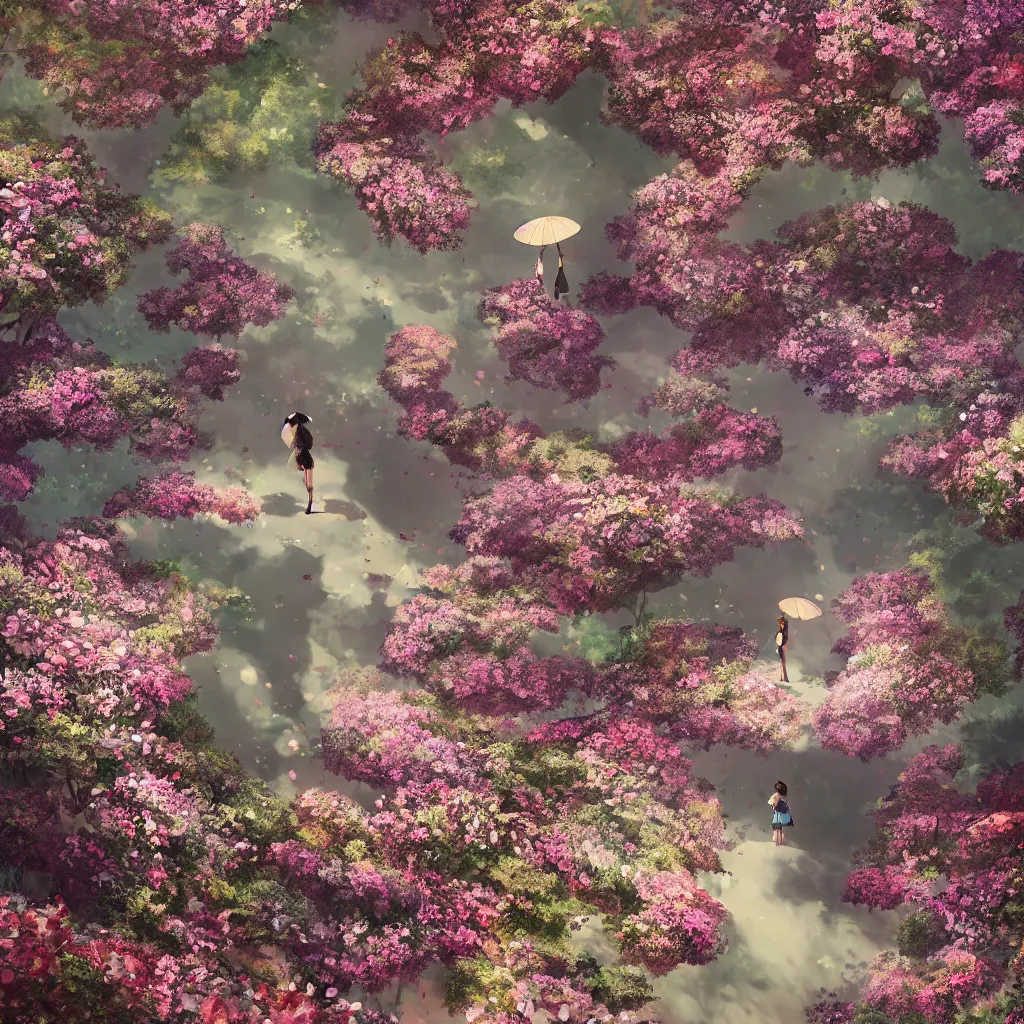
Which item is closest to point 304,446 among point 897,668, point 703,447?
point 703,447

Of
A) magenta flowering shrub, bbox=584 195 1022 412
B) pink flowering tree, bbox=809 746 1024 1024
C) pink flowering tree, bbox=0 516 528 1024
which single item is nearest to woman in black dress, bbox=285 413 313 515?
pink flowering tree, bbox=0 516 528 1024

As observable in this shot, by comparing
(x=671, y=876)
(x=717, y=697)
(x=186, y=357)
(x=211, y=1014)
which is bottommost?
(x=211, y=1014)

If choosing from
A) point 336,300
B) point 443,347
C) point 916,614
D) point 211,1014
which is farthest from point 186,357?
point 916,614

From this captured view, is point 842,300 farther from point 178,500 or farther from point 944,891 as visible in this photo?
point 178,500

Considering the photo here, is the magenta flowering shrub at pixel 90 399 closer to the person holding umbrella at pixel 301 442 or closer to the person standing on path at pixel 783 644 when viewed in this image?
the person holding umbrella at pixel 301 442

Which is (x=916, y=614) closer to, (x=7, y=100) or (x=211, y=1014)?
(x=211, y=1014)

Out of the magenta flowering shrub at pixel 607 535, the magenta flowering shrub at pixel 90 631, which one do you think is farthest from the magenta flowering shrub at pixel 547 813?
the magenta flowering shrub at pixel 90 631

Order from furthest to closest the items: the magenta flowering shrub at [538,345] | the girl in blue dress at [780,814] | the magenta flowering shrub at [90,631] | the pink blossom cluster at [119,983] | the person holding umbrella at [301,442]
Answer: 1. the magenta flowering shrub at [538,345]
2. the girl in blue dress at [780,814]
3. the person holding umbrella at [301,442]
4. the magenta flowering shrub at [90,631]
5. the pink blossom cluster at [119,983]
